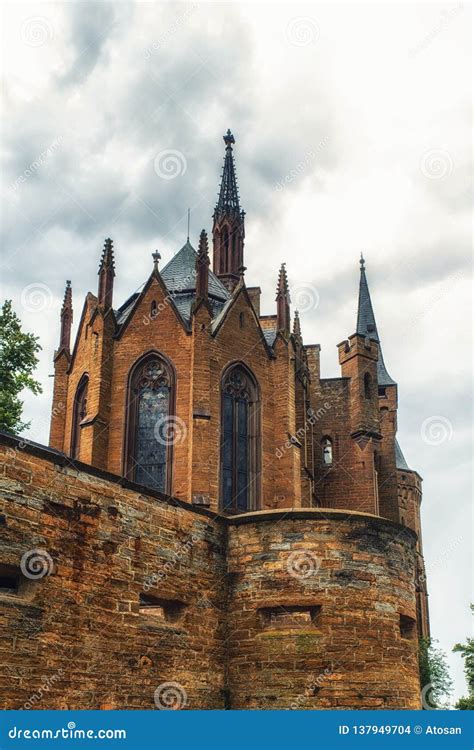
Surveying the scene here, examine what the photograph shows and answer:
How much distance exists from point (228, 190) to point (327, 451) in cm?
1388

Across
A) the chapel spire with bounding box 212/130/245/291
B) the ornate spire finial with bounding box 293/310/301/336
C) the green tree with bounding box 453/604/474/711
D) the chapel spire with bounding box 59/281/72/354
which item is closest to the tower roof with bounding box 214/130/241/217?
the chapel spire with bounding box 212/130/245/291

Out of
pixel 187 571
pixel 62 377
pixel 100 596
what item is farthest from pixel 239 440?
pixel 100 596

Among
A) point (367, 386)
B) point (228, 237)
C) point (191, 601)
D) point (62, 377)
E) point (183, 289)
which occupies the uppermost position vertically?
point (228, 237)

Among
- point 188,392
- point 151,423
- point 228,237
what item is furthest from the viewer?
point 228,237

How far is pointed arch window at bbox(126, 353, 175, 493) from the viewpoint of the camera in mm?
24703

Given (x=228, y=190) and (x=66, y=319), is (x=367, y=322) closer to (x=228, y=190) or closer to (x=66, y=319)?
(x=228, y=190)

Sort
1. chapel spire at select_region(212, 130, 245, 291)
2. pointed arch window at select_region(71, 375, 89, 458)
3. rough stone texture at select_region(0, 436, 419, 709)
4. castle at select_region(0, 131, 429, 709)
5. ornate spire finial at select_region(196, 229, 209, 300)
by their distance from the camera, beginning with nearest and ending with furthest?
rough stone texture at select_region(0, 436, 419, 709), castle at select_region(0, 131, 429, 709), ornate spire finial at select_region(196, 229, 209, 300), pointed arch window at select_region(71, 375, 89, 458), chapel spire at select_region(212, 130, 245, 291)

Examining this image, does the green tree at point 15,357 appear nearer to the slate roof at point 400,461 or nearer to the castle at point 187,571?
the castle at point 187,571

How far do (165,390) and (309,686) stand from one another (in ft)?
42.2

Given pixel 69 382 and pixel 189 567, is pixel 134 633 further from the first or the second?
pixel 69 382

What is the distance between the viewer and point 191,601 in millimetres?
14383

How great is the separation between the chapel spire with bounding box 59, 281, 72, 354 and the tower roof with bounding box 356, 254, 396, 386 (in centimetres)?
1577

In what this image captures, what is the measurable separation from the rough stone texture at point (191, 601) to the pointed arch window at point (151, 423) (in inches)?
362

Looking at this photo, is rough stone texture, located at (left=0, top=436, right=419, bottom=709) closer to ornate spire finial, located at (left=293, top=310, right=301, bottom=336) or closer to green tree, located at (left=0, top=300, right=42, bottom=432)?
green tree, located at (left=0, top=300, right=42, bottom=432)
